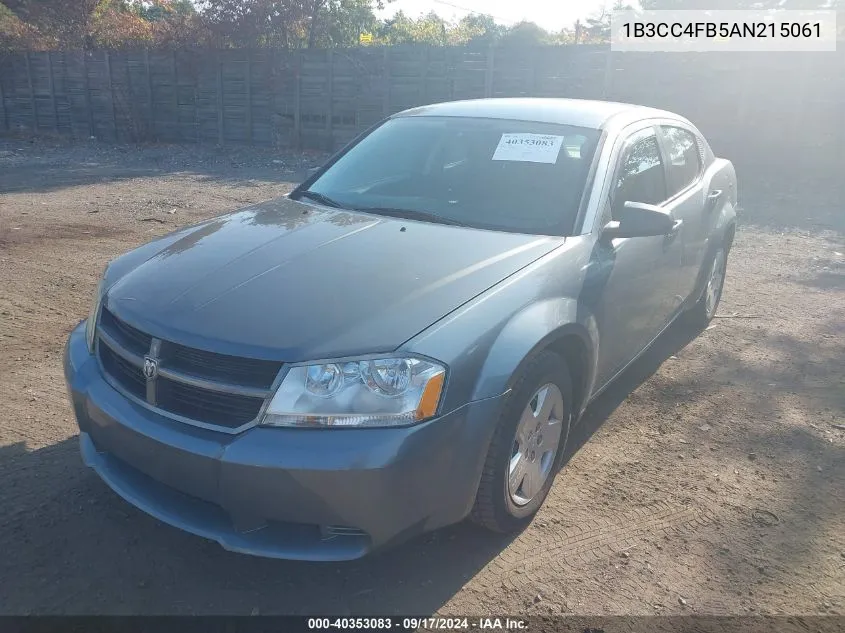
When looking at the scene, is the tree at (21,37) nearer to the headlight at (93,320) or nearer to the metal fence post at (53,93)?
the metal fence post at (53,93)

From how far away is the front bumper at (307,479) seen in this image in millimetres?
2283

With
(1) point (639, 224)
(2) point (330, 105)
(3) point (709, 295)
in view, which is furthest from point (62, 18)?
(1) point (639, 224)

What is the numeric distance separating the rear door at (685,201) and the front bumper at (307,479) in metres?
2.31

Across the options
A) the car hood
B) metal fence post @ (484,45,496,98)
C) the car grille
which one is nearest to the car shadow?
the car grille

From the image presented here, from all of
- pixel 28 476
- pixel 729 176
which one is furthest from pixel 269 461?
pixel 729 176

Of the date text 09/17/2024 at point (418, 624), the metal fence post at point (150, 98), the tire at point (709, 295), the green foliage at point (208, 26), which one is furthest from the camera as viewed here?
the green foliage at point (208, 26)

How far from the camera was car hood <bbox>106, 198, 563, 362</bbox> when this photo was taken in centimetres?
246

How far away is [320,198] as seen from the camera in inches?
156

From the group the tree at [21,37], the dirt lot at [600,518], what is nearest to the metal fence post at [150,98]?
the tree at [21,37]

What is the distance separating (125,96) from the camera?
712 inches

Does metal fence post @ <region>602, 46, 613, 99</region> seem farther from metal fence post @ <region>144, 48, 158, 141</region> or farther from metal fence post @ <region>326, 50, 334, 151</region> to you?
metal fence post @ <region>144, 48, 158, 141</region>

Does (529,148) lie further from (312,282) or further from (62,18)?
(62,18)

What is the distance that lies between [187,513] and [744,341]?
4344mm

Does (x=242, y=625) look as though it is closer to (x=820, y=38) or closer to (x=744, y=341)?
(x=744, y=341)
